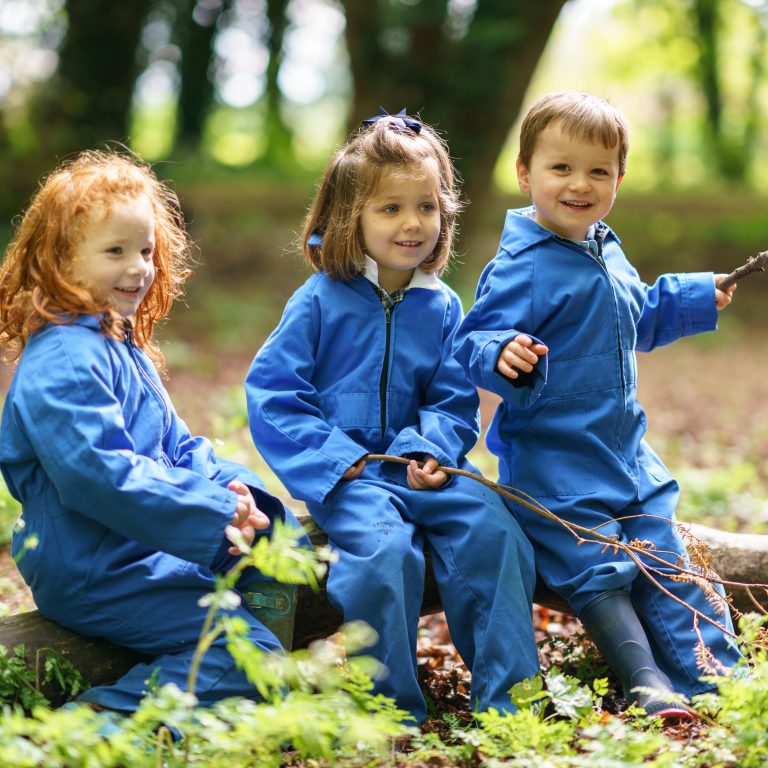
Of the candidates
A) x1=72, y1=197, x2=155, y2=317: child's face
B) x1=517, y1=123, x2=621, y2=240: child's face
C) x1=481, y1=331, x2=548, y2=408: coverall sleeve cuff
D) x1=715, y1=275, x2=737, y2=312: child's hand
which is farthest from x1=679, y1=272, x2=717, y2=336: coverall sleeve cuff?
x1=72, y1=197, x2=155, y2=317: child's face

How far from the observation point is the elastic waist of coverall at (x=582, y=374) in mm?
3270

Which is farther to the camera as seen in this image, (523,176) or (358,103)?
(358,103)

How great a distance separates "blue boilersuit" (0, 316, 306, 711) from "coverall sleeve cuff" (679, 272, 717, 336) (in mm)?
1839

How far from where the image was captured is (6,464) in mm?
2766

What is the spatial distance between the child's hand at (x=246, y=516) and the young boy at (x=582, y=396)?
32.9 inches

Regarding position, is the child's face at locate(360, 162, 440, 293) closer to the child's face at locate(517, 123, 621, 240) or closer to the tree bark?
the child's face at locate(517, 123, 621, 240)

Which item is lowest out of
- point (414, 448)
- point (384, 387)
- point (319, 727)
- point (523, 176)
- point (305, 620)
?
point (305, 620)

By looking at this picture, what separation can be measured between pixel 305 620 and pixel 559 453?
106 centimetres

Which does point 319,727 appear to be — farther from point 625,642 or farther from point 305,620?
point 625,642

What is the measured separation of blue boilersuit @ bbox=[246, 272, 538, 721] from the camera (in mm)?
2986

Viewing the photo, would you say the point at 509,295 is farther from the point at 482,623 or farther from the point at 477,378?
the point at 482,623

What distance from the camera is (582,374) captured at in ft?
10.7

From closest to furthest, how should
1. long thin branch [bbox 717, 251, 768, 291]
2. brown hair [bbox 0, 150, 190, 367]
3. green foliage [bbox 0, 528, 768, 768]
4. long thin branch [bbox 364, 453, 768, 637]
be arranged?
1. green foliage [bbox 0, 528, 768, 768]
2. brown hair [bbox 0, 150, 190, 367]
3. long thin branch [bbox 364, 453, 768, 637]
4. long thin branch [bbox 717, 251, 768, 291]

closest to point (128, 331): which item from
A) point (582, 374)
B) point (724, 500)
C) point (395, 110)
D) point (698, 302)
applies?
point (582, 374)
